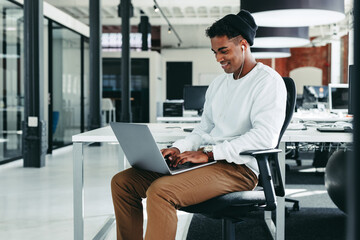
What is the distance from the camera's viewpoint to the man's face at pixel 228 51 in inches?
81.9

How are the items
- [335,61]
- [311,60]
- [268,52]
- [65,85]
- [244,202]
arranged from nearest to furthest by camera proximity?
[244,202]
[65,85]
[268,52]
[335,61]
[311,60]

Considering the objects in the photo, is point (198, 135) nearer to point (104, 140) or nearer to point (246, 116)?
point (246, 116)

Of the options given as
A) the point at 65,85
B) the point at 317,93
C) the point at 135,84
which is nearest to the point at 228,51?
the point at 317,93

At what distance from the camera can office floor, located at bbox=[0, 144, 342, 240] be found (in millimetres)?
3312

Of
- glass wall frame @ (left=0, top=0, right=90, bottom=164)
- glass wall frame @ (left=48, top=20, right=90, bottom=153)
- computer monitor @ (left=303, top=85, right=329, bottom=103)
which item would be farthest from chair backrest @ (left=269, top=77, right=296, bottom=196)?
glass wall frame @ (left=48, top=20, right=90, bottom=153)

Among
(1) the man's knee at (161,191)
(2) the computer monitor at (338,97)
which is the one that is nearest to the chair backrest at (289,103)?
(1) the man's knee at (161,191)

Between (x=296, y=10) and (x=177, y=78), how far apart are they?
14572mm

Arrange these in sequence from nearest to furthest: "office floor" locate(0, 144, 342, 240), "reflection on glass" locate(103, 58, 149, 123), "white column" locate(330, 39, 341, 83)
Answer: "office floor" locate(0, 144, 342, 240)
"reflection on glass" locate(103, 58, 149, 123)
"white column" locate(330, 39, 341, 83)

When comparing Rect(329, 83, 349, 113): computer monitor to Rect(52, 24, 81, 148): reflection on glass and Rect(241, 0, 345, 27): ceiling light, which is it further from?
Rect(52, 24, 81, 148): reflection on glass

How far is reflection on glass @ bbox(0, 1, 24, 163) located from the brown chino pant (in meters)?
5.22

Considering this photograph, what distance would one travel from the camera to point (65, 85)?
947cm

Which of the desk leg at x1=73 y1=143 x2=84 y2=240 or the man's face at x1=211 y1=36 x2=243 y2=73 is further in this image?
the desk leg at x1=73 y1=143 x2=84 y2=240

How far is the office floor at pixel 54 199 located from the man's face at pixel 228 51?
160 cm

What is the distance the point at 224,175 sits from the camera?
196 cm
